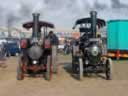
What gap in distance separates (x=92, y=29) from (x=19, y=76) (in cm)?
346

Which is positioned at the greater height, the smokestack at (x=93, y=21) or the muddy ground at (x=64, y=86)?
the smokestack at (x=93, y=21)

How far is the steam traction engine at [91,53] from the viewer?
55.6 feet

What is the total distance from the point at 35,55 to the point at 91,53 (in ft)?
6.98

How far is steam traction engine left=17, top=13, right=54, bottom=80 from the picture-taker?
1672 centimetres

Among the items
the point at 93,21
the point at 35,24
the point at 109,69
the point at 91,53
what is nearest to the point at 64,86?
the point at 91,53

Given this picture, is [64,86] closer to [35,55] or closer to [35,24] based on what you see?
[35,55]

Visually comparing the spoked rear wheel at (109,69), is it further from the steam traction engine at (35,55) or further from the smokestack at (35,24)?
the smokestack at (35,24)

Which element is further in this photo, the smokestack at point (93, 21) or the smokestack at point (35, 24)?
the smokestack at point (93, 21)

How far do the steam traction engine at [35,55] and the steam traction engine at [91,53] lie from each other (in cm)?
125

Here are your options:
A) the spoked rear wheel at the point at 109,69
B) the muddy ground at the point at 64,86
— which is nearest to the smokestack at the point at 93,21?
the spoked rear wheel at the point at 109,69

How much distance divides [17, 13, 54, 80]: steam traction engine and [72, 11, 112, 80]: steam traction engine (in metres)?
1.25

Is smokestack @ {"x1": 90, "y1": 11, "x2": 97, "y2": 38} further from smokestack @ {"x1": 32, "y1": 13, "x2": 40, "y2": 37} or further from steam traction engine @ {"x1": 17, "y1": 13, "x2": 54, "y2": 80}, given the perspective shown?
smokestack @ {"x1": 32, "y1": 13, "x2": 40, "y2": 37}

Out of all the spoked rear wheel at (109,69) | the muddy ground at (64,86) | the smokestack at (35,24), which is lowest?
the muddy ground at (64,86)

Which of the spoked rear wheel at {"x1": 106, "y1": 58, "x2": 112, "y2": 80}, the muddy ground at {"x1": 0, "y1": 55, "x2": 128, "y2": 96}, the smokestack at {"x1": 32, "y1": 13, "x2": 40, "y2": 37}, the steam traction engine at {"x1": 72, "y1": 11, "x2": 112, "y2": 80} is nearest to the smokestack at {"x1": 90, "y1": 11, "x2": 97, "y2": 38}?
the steam traction engine at {"x1": 72, "y1": 11, "x2": 112, "y2": 80}
